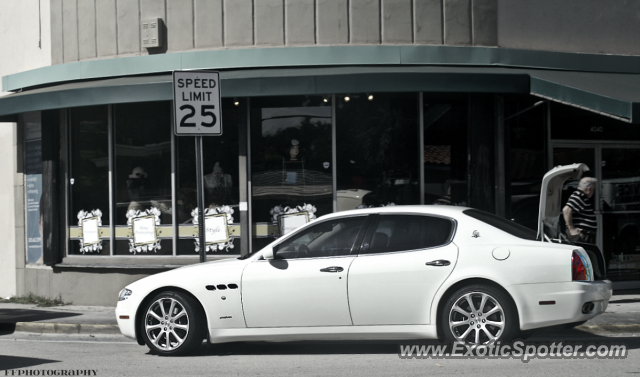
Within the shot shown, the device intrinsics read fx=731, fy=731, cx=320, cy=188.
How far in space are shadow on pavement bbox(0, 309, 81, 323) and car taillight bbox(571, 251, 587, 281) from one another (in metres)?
7.41

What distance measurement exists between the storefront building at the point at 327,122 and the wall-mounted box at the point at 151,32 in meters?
0.02

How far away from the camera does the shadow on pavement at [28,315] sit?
10.6m

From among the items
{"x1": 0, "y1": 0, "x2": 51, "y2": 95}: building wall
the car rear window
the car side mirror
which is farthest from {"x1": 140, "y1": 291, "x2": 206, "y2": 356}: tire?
{"x1": 0, "y1": 0, "x2": 51, "y2": 95}: building wall

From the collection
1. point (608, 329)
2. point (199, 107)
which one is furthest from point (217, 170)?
point (608, 329)

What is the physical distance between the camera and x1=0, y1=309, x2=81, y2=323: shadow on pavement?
1056cm

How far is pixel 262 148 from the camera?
11.9m

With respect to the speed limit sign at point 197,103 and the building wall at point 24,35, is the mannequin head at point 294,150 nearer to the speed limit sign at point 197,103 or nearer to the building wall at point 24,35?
the speed limit sign at point 197,103

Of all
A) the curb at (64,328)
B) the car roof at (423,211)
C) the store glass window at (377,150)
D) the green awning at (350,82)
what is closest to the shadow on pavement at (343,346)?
the car roof at (423,211)

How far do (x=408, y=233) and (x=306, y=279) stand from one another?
113 centimetres

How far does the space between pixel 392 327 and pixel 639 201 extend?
23.5ft

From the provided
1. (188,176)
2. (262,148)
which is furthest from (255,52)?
(188,176)

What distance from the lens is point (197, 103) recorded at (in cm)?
890

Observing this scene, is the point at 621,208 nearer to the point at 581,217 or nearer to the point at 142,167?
the point at 581,217

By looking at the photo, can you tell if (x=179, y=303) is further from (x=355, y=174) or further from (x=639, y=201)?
(x=639, y=201)
